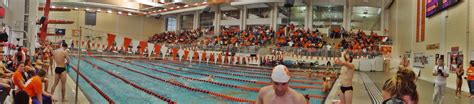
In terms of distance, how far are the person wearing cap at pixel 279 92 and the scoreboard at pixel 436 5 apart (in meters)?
12.3

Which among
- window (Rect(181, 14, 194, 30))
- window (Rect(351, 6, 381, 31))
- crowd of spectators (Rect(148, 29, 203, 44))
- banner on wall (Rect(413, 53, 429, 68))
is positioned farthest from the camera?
window (Rect(181, 14, 194, 30))

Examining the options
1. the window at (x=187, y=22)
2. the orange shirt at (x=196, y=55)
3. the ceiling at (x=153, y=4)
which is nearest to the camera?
the orange shirt at (x=196, y=55)

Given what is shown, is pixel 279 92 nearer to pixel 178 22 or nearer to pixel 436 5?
pixel 436 5

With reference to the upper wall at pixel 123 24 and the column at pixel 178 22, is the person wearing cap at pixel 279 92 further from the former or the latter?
the column at pixel 178 22

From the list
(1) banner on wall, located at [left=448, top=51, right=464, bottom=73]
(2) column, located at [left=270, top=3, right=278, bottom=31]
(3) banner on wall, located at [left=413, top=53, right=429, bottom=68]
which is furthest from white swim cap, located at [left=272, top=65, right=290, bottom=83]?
(2) column, located at [left=270, top=3, right=278, bottom=31]

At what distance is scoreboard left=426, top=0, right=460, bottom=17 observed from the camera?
13422mm

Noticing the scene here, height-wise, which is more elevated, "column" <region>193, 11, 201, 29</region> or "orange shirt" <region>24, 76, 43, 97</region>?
"column" <region>193, 11, 201, 29</region>

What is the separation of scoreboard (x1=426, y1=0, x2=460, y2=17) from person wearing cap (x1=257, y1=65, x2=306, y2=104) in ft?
40.4

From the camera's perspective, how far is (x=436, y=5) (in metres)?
14.9

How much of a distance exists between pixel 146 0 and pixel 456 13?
32.4 m

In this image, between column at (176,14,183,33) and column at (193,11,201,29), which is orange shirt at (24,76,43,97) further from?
column at (176,14,183,33)

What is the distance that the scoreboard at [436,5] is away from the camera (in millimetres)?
13422

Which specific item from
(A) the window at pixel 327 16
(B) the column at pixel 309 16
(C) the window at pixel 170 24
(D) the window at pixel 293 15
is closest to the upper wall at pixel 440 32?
(A) the window at pixel 327 16

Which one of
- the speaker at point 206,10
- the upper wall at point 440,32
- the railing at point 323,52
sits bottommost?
the railing at point 323,52
